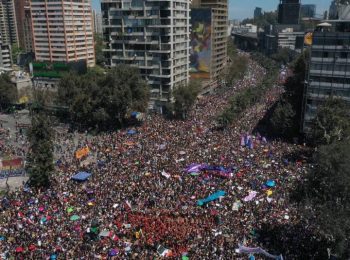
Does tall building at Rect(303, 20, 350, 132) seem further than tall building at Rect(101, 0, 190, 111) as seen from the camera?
No

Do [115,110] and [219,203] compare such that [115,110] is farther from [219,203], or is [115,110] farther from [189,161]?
[219,203]

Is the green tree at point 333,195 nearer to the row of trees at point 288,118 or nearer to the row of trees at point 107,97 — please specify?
the row of trees at point 288,118

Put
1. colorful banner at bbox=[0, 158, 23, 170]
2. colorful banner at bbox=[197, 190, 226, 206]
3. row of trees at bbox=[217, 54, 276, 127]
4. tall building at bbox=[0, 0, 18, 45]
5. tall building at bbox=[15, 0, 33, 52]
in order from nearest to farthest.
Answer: colorful banner at bbox=[197, 190, 226, 206] → colorful banner at bbox=[0, 158, 23, 170] → row of trees at bbox=[217, 54, 276, 127] → tall building at bbox=[15, 0, 33, 52] → tall building at bbox=[0, 0, 18, 45]

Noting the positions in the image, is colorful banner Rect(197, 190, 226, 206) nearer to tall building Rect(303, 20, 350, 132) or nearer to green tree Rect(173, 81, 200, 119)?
tall building Rect(303, 20, 350, 132)

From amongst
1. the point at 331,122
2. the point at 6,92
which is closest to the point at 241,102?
the point at 331,122

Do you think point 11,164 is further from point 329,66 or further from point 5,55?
point 5,55

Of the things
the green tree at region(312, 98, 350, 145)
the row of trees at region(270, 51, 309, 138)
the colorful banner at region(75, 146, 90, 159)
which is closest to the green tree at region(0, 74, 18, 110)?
the colorful banner at region(75, 146, 90, 159)
